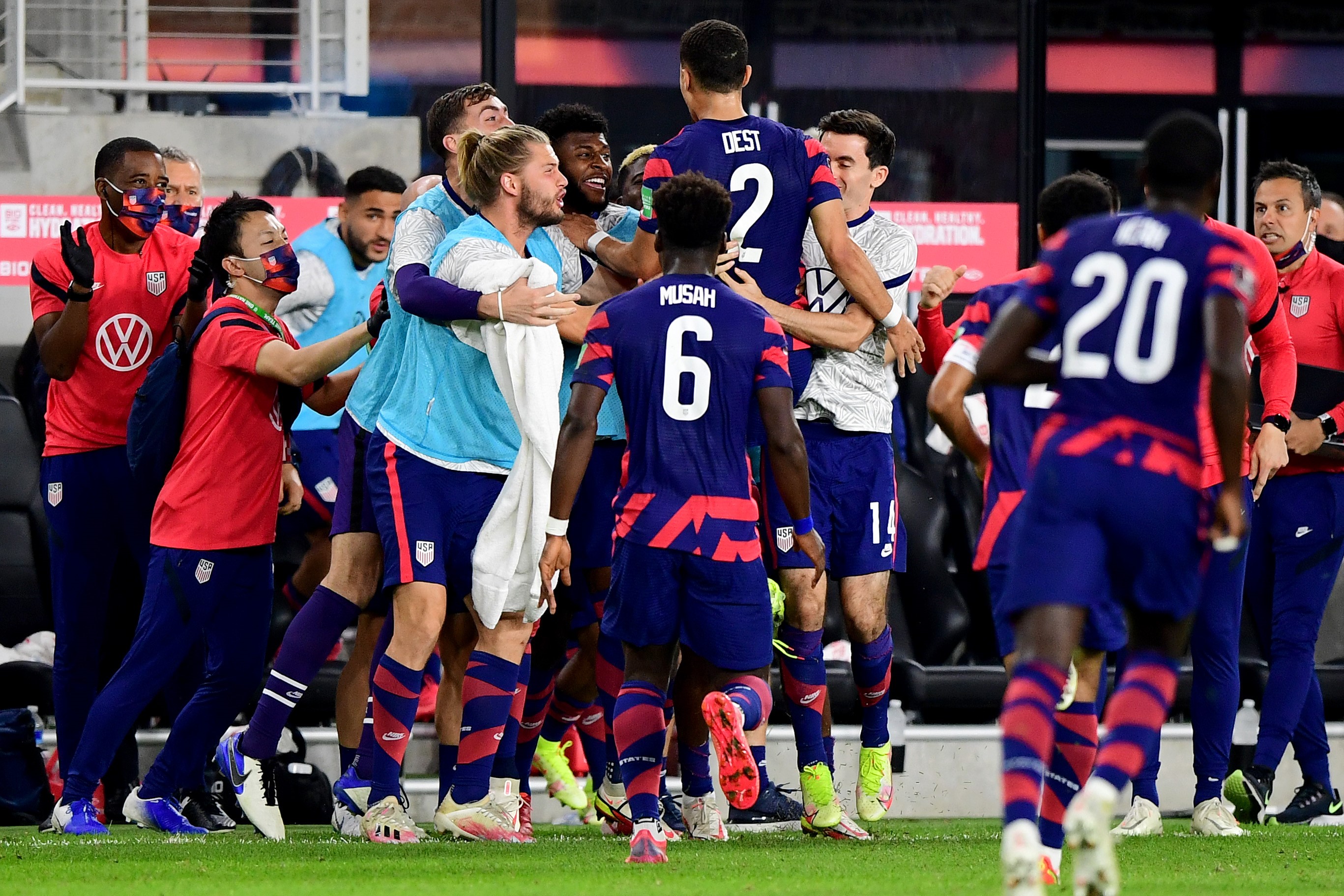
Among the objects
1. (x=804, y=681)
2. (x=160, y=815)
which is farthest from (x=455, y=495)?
(x=160, y=815)

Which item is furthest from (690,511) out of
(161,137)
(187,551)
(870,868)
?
(161,137)

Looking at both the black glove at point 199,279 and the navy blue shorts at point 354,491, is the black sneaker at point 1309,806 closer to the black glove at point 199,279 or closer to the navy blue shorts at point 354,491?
the navy blue shorts at point 354,491

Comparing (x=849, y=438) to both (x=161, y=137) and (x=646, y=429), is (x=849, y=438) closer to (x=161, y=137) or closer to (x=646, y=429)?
(x=646, y=429)

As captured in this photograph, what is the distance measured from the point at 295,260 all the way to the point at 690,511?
6.75ft

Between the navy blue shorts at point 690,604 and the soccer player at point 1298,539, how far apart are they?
112 inches

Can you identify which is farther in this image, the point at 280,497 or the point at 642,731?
the point at 280,497

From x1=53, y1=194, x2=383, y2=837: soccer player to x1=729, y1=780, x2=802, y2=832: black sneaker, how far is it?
1610 millimetres

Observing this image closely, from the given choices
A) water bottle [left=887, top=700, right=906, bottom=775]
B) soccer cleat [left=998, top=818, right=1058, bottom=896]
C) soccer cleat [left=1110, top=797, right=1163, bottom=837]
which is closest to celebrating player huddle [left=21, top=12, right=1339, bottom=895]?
soccer cleat [left=1110, top=797, right=1163, bottom=837]

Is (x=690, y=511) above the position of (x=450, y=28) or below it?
below

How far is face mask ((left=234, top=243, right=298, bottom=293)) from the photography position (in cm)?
675

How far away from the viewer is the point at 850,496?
270 inches

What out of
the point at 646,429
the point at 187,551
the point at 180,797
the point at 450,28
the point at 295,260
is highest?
the point at 450,28

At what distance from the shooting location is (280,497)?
6914 millimetres

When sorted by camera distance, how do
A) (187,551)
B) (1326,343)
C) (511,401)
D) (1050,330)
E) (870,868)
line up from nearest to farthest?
(1050,330), (870,868), (511,401), (187,551), (1326,343)
